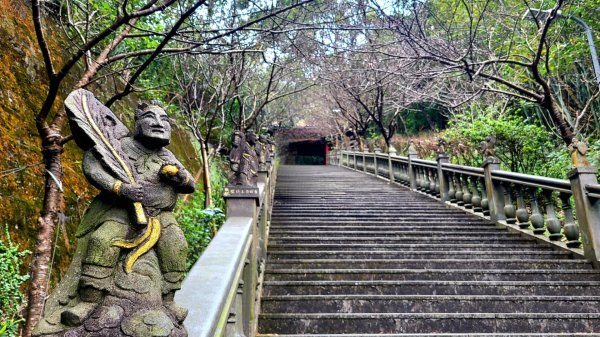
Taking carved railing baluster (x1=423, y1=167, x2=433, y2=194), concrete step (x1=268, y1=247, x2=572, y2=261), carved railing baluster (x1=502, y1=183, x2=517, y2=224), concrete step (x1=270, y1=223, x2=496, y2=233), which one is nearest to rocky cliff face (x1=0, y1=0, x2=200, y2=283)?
concrete step (x1=268, y1=247, x2=572, y2=261)

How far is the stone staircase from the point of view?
385 centimetres

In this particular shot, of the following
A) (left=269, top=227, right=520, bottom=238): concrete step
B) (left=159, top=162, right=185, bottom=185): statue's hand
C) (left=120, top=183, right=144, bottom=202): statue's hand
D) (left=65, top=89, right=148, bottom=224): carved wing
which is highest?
(left=65, top=89, right=148, bottom=224): carved wing

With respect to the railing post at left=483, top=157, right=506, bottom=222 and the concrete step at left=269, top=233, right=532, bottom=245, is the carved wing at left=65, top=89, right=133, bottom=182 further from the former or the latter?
the railing post at left=483, top=157, right=506, bottom=222

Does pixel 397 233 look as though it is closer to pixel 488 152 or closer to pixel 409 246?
pixel 409 246

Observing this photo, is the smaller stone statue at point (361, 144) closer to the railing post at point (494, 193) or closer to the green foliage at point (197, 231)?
the railing post at point (494, 193)

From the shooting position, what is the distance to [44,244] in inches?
109

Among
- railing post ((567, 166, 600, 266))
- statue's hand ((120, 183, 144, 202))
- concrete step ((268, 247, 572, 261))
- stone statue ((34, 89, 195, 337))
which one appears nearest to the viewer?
stone statue ((34, 89, 195, 337))

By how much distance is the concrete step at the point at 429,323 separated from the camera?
150 inches

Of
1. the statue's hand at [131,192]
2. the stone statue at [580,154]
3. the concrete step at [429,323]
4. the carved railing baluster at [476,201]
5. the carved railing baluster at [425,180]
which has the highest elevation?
the statue's hand at [131,192]

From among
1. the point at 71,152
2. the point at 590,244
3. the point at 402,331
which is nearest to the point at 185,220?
the point at 71,152

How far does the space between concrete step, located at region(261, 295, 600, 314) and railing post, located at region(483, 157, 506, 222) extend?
9.04 feet

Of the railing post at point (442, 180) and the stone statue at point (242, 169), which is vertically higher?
the stone statue at point (242, 169)

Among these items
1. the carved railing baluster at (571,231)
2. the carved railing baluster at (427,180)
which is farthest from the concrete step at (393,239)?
the carved railing baluster at (427,180)

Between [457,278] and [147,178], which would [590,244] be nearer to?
[457,278]
